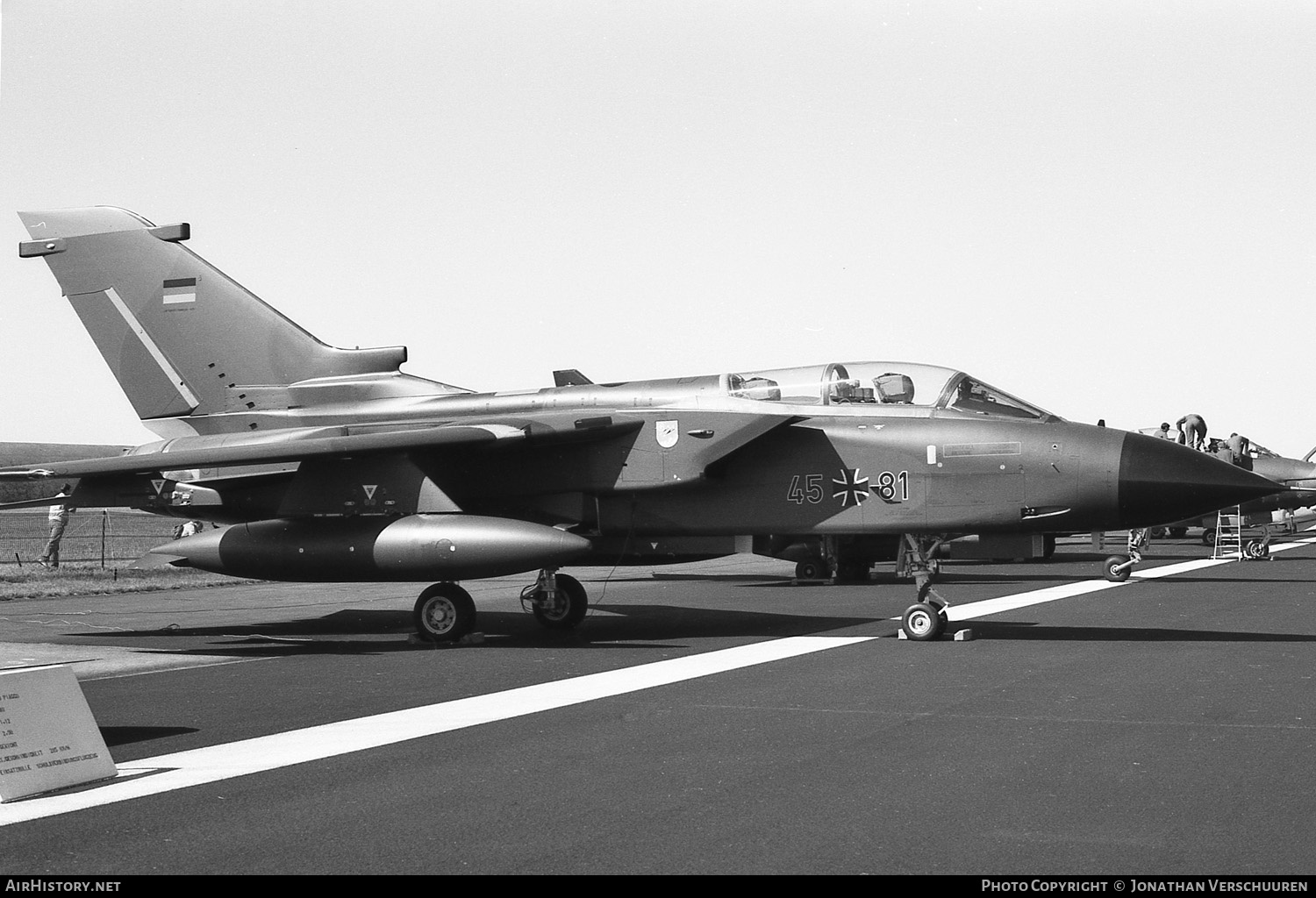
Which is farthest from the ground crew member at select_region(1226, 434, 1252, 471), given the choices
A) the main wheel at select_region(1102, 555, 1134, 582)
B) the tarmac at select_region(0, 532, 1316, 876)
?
the tarmac at select_region(0, 532, 1316, 876)

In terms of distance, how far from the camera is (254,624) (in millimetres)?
14945

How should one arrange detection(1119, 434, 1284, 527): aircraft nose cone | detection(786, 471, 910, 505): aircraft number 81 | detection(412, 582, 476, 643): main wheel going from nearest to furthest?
1. detection(1119, 434, 1284, 527): aircraft nose cone
2. detection(786, 471, 910, 505): aircraft number 81
3. detection(412, 582, 476, 643): main wheel

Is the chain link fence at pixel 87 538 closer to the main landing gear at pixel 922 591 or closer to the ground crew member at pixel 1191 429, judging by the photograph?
the main landing gear at pixel 922 591

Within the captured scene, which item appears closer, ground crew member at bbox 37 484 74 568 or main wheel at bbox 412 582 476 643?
main wheel at bbox 412 582 476 643

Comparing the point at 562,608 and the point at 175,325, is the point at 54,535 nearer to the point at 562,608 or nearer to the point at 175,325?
the point at 175,325

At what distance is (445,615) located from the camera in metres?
12.6

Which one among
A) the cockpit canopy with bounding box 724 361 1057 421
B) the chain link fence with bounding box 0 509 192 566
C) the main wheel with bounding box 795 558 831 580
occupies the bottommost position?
the chain link fence with bounding box 0 509 192 566

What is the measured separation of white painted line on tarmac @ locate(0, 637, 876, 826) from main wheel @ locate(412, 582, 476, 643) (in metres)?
2.65

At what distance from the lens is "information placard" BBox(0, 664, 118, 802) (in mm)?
5617

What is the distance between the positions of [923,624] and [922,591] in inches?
14.0

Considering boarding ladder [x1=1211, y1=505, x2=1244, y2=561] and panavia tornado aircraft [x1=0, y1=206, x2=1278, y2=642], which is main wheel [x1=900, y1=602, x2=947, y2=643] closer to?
panavia tornado aircraft [x1=0, y1=206, x2=1278, y2=642]

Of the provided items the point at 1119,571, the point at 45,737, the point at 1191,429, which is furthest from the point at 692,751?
the point at 1191,429
